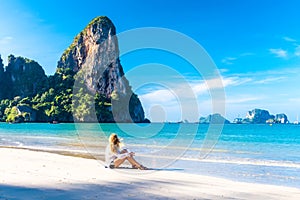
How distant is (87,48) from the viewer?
175000mm

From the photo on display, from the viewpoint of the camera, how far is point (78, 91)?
142 metres

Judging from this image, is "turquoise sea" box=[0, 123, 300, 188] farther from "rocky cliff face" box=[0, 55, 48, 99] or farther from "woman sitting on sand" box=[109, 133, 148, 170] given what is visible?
"rocky cliff face" box=[0, 55, 48, 99]

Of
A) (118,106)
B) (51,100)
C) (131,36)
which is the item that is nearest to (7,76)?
(51,100)

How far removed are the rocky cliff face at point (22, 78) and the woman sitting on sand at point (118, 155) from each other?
156 metres

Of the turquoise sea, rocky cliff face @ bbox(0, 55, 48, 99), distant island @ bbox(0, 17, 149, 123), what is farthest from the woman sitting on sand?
rocky cliff face @ bbox(0, 55, 48, 99)

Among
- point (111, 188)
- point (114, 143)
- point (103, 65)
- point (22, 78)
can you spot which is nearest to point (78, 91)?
point (103, 65)

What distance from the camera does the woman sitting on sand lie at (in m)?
12.4

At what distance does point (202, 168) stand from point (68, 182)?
23.5 feet

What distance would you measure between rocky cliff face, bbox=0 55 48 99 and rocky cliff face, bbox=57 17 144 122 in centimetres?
1236

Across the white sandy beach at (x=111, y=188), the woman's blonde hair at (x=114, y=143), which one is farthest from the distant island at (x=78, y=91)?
the white sandy beach at (x=111, y=188)

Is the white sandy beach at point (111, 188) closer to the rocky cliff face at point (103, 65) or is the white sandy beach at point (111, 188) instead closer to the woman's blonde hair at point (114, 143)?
the woman's blonde hair at point (114, 143)

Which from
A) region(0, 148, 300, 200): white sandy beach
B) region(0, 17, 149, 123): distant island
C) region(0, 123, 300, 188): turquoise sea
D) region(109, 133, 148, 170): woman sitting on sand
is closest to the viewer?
region(0, 148, 300, 200): white sandy beach

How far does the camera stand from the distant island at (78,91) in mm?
128500

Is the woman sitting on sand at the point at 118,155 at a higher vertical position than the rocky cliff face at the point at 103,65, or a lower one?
lower
